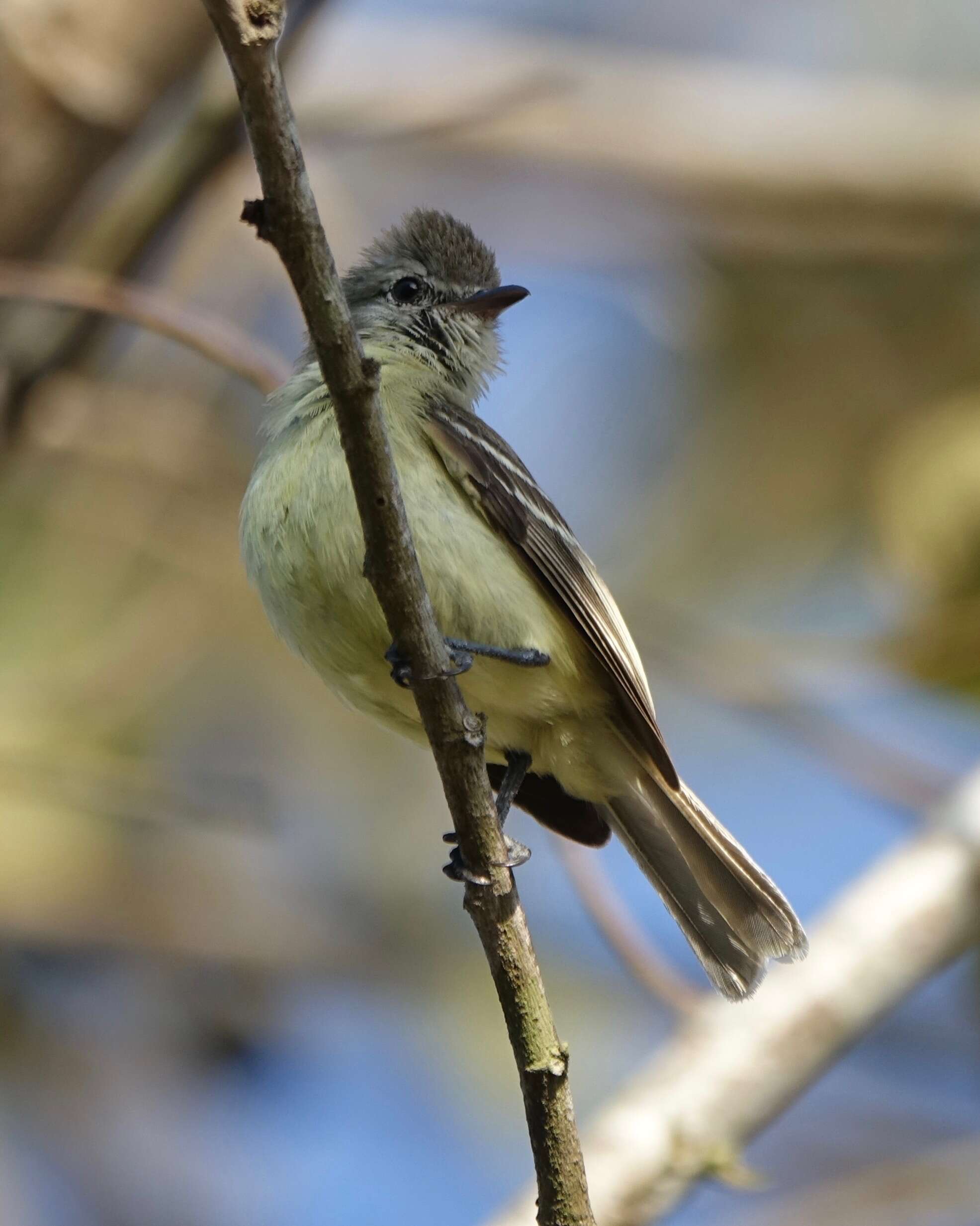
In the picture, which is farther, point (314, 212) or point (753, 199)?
point (753, 199)

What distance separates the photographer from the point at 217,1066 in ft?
22.0

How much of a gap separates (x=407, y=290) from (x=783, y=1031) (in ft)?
7.53

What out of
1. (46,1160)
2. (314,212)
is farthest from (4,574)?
(314,212)

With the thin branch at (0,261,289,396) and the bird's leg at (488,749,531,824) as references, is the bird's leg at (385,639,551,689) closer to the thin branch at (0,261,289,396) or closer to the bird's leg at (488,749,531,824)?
the bird's leg at (488,749,531,824)

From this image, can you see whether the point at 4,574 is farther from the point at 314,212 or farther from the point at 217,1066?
the point at 314,212

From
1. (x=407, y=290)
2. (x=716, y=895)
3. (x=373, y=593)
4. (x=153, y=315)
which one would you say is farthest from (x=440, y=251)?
(x=716, y=895)

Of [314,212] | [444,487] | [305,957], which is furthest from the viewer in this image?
[305,957]

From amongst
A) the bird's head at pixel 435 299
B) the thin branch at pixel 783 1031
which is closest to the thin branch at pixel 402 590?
the thin branch at pixel 783 1031

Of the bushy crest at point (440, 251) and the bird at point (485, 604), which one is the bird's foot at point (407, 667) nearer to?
the bird at point (485, 604)

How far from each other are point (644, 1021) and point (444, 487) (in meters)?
4.39

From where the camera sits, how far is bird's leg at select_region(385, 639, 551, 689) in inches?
95.4

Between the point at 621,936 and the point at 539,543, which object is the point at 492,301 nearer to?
the point at 539,543

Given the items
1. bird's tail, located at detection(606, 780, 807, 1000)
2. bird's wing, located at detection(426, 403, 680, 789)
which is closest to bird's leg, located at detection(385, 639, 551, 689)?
bird's wing, located at detection(426, 403, 680, 789)

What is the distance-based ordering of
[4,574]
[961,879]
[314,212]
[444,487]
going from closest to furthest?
[314,212], [444,487], [961,879], [4,574]
